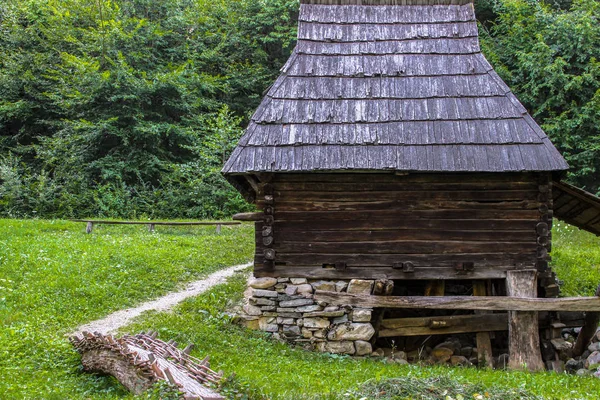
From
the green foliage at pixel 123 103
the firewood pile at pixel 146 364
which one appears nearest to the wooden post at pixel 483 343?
the firewood pile at pixel 146 364

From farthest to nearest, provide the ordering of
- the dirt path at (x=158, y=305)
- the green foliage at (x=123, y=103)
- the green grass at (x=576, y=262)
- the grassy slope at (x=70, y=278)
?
1. the green foliage at (x=123, y=103)
2. the green grass at (x=576, y=262)
3. the dirt path at (x=158, y=305)
4. the grassy slope at (x=70, y=278)

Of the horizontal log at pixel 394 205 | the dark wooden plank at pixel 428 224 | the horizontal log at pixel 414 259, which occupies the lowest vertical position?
the horizontal log at pixel 414 259

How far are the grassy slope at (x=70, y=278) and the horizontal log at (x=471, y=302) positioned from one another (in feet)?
12.3

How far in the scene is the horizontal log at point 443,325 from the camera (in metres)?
9.20

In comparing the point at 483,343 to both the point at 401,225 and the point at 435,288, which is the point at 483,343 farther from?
the point at 401,225

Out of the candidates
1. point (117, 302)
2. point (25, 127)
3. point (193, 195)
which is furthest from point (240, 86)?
point (117, 302)

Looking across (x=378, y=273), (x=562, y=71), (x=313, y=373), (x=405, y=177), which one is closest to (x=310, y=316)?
(x=378, y=273)

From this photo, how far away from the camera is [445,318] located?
9258mm

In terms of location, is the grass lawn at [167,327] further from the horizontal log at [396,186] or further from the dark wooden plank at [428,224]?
the horizontal log at [396,186]

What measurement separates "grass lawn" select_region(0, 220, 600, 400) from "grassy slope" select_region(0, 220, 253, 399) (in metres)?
0.02

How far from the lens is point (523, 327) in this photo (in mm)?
8648

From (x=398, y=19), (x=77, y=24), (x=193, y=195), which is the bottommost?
(x=193, y=195)

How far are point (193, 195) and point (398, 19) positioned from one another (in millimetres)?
12592

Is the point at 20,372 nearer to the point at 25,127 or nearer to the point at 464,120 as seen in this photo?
the point at 464,120
